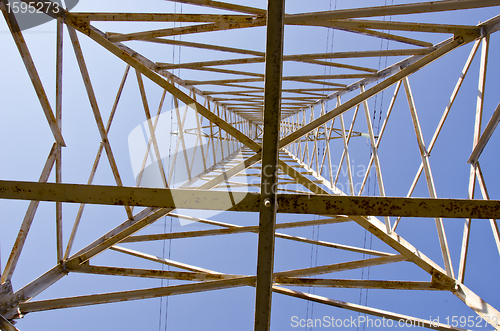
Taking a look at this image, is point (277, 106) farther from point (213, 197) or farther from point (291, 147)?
point (291, 147)

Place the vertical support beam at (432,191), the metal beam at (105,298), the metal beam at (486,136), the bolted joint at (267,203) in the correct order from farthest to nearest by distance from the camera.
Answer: the vertical support beam at (432,191) < the metal beam at (105,298) < the metal beam at (486,136) < the bolted joint at (267,203)

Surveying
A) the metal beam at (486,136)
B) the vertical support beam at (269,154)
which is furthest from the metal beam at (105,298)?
the metal beam at (486,136)

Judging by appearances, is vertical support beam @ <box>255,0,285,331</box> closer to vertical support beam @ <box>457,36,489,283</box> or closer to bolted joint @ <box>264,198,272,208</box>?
bolted joint @ <box>264,198,272,208</box>

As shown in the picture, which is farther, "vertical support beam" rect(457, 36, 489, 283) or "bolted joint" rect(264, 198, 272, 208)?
→ "vertical support beam" rect(457, 36, 489, 283)

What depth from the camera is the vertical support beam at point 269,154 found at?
9.74 ft

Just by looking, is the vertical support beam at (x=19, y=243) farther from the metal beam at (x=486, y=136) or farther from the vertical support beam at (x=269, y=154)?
the metal beam at (x=486, y=136)

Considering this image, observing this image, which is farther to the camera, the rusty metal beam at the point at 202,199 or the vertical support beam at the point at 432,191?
the vertical support beam at the point at 432,191

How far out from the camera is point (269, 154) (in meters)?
3.12

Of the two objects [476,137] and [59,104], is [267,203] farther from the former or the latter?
[59,104]

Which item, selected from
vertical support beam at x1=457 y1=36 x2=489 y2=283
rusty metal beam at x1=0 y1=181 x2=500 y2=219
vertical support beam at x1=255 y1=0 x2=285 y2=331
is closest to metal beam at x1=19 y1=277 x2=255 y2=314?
vertical support beam at x1=255 y1=0 x2=285 y2=331

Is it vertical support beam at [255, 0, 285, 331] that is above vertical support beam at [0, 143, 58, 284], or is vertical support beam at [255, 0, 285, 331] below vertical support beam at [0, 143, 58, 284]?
above

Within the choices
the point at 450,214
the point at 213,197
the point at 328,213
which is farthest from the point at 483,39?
the point at 213,197

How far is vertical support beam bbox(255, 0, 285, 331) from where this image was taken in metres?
2.97

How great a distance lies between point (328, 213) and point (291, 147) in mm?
20681
